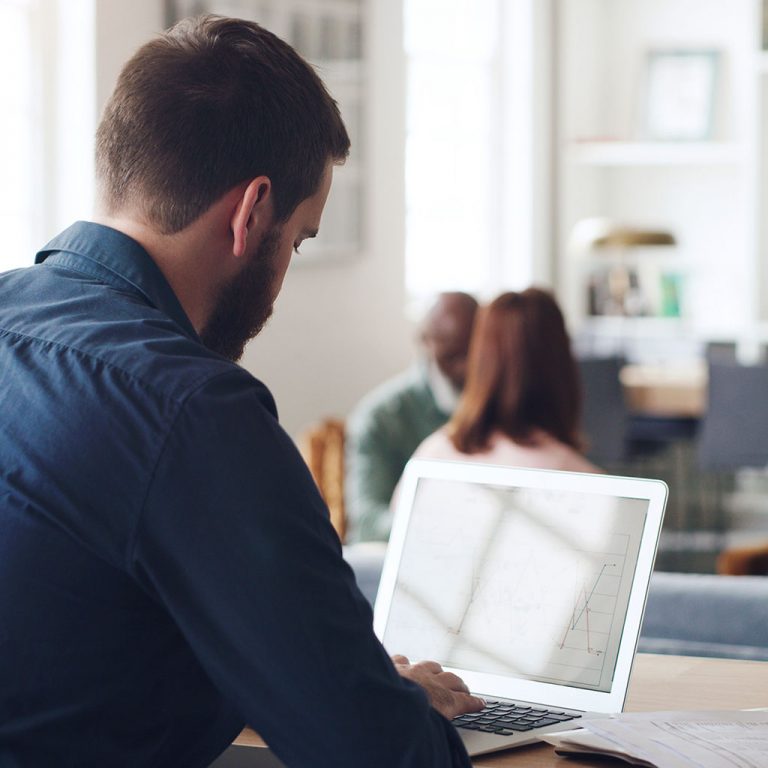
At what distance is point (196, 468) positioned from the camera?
2.95 ft

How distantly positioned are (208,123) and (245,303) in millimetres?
159

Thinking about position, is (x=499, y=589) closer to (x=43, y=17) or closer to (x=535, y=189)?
(x=43, y=17)

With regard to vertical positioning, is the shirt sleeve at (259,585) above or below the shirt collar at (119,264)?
below

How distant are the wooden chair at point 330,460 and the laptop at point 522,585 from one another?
2267 millimetres

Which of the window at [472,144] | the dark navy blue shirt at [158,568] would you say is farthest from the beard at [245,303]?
the window at [472,144]

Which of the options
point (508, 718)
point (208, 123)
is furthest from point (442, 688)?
point (208, 123)

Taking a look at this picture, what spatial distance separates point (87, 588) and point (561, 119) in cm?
597

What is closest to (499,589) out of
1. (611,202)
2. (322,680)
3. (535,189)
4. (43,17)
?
(322,680)

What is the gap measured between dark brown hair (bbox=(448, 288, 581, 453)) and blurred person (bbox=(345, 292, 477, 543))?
0.91 metres

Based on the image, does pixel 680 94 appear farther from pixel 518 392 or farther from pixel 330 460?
pixel 518 392

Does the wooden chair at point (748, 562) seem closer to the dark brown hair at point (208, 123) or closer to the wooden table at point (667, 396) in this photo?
the dark brown hair at point (208, 123)

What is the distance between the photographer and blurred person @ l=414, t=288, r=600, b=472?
2850 millimetres

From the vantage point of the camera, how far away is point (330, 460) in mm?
3803

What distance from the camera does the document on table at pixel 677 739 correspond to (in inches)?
43.8
